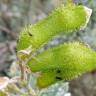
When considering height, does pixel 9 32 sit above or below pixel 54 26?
below

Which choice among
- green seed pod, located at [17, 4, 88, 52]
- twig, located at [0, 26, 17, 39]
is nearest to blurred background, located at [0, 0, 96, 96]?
twig, located at [0, 26, 17, 39]

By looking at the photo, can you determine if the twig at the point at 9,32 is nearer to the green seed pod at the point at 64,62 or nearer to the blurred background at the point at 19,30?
the blurred background at the point at 19,30

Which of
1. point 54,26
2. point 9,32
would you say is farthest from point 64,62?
point 9,32

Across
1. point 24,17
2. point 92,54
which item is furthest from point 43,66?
point 24,17

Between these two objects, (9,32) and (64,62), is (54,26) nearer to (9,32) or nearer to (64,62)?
(64,62)

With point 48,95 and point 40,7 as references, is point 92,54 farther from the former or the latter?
point 40,7

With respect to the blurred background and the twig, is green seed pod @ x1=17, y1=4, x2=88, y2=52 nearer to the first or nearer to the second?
the blurred background

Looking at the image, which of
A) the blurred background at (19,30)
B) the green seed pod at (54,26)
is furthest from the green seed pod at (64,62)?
the blurred background at (19,30)
